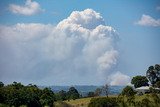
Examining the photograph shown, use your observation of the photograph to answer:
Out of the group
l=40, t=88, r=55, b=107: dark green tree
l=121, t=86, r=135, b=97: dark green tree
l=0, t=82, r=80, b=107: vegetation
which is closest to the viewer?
l=121, t=86, r=135, b=97: dark green tree

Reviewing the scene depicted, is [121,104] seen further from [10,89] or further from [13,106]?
[10,89]

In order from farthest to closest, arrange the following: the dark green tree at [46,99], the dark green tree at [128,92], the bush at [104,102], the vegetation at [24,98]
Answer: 1. the dark green tree at [46,99]
2. the vegetation at [24,98]
3. the dark green tree at [128,92]
4. the bush at [104,102]

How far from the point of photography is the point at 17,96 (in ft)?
573

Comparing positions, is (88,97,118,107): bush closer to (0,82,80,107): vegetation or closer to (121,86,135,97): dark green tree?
(121,86,135,97): dark green tree

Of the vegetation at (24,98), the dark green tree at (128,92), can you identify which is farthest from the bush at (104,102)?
the vegetation at (24,98)

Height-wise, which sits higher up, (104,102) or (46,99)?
(46,99)

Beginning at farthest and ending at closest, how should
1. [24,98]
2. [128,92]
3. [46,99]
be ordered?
[46,99] < [24,98] < [128,92]

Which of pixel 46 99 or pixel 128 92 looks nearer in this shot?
pixel 128 92

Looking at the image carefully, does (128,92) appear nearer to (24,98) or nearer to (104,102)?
(104,102)

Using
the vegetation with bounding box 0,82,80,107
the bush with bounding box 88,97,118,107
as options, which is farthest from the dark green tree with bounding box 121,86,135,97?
the vegetation with bounding box 0,82,80,107

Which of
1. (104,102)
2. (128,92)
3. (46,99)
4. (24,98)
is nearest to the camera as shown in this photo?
(104,102)

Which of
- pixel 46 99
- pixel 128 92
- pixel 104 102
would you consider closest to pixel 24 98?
pixel 46 99

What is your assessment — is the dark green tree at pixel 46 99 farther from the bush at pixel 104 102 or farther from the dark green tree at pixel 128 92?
the dark green tree at pixel 128 92

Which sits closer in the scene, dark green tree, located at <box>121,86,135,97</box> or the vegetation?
dark green tree, located at <box>121,86,135,97</box>
